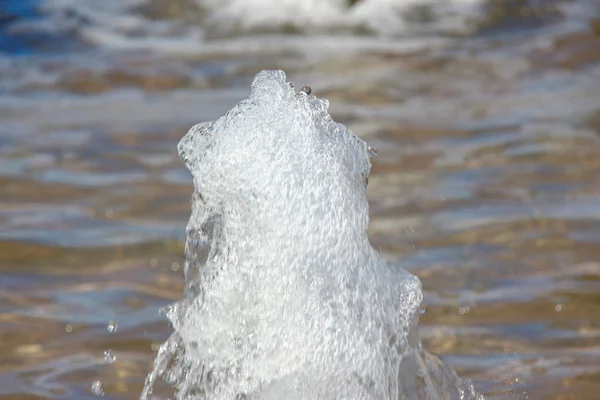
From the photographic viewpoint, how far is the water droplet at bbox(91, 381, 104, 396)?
102 inches

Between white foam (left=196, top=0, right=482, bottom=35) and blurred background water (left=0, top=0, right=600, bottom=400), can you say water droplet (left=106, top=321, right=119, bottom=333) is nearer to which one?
blurred background water (left=0, top=0, right=600, bottom=400)

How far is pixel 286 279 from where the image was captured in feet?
6.75

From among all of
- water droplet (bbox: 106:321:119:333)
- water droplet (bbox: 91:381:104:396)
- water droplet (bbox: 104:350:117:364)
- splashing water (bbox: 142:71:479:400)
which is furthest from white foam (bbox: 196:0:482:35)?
splashing water (bbox: 142:71:479:400)

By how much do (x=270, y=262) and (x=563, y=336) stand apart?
3.63ft

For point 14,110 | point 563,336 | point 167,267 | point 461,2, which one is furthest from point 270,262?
point 461,2

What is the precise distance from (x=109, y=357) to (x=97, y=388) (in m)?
0.19

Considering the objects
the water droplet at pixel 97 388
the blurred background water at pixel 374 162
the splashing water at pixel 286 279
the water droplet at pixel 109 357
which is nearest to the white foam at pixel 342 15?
the blurred background water at pixel 374 162

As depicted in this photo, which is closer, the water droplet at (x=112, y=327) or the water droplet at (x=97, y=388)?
Answer: the water droplet at (x=97, y=388)

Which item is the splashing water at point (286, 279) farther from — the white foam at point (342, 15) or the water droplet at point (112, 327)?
the white foam at point (342, 15)

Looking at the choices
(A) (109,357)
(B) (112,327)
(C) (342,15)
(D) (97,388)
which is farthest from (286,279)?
(C) (342,15)

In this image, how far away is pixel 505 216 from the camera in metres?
3.86

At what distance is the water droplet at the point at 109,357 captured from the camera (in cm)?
277

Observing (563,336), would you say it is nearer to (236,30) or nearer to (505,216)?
A: (505,216)

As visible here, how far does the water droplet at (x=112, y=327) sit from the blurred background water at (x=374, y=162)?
0.01 m
